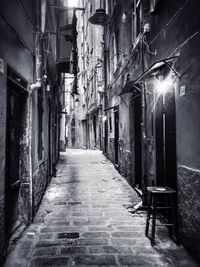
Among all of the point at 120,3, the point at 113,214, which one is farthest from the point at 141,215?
the point at 120,3

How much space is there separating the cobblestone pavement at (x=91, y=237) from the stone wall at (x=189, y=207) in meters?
0.24

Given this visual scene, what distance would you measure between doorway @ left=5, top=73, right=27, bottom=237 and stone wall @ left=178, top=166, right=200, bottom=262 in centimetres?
317

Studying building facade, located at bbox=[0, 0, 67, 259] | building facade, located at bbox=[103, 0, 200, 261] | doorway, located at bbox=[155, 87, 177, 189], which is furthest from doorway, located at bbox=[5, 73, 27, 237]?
doorway, located at bbox=[155, 87, 177, 189]

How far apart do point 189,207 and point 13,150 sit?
11.7 ft

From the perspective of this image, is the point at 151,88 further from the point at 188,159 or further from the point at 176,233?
the point at 176,233

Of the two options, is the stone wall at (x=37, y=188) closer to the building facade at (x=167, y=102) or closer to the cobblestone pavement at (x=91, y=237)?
the cobblestone pavement at (x=91, y=237)

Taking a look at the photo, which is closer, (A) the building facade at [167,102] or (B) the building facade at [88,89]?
(A) the building facade at [167,102]

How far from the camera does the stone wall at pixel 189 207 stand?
3863 millimetres

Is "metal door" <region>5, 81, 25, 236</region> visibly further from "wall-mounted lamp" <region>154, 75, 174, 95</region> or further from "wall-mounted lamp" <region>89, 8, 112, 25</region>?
"wall-mounted lamp" <region>89, 8, 112, 25</region>

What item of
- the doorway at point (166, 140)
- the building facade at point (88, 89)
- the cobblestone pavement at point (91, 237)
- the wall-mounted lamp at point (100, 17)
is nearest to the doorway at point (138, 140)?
the cobblestone pavement at point (91, 237)

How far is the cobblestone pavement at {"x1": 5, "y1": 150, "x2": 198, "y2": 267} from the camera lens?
13.2ft

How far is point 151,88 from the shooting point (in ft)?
21.7

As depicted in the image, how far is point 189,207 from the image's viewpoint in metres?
4.16

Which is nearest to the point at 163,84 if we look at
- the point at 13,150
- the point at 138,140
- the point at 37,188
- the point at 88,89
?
the point at 13,150
